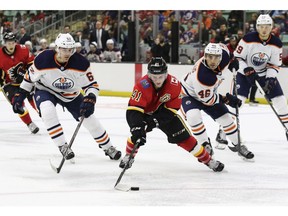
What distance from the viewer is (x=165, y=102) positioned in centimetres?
525

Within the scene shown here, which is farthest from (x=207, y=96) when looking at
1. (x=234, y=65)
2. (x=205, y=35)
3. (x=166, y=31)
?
(x=166, y=31)

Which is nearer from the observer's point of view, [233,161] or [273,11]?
[233,161]

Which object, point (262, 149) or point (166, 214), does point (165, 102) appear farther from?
point (262, 149)

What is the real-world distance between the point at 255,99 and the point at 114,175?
5.71m

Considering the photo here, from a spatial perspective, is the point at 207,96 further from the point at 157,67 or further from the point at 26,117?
the point at 26,117

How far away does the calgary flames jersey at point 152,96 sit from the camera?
16.5 ft

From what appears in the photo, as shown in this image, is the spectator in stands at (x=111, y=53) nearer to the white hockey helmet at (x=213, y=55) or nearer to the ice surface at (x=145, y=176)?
the ice surface at (x=145, y=176)

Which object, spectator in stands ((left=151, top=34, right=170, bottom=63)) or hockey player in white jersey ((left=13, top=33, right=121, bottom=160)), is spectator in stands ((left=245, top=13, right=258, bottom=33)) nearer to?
spectator in stands ((left=151, top=34, right=170, bottom=63))

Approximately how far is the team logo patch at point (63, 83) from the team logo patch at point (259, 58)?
1863 millimetres

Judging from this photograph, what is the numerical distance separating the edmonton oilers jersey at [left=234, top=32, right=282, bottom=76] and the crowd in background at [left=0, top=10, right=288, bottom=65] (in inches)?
121

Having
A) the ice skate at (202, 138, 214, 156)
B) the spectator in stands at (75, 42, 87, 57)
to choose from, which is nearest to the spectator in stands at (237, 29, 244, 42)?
the spectator in stands at (75, 42, 87, 57)

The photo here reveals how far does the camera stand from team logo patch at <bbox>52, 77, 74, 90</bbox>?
5859 millimetres

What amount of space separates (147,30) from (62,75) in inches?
249
